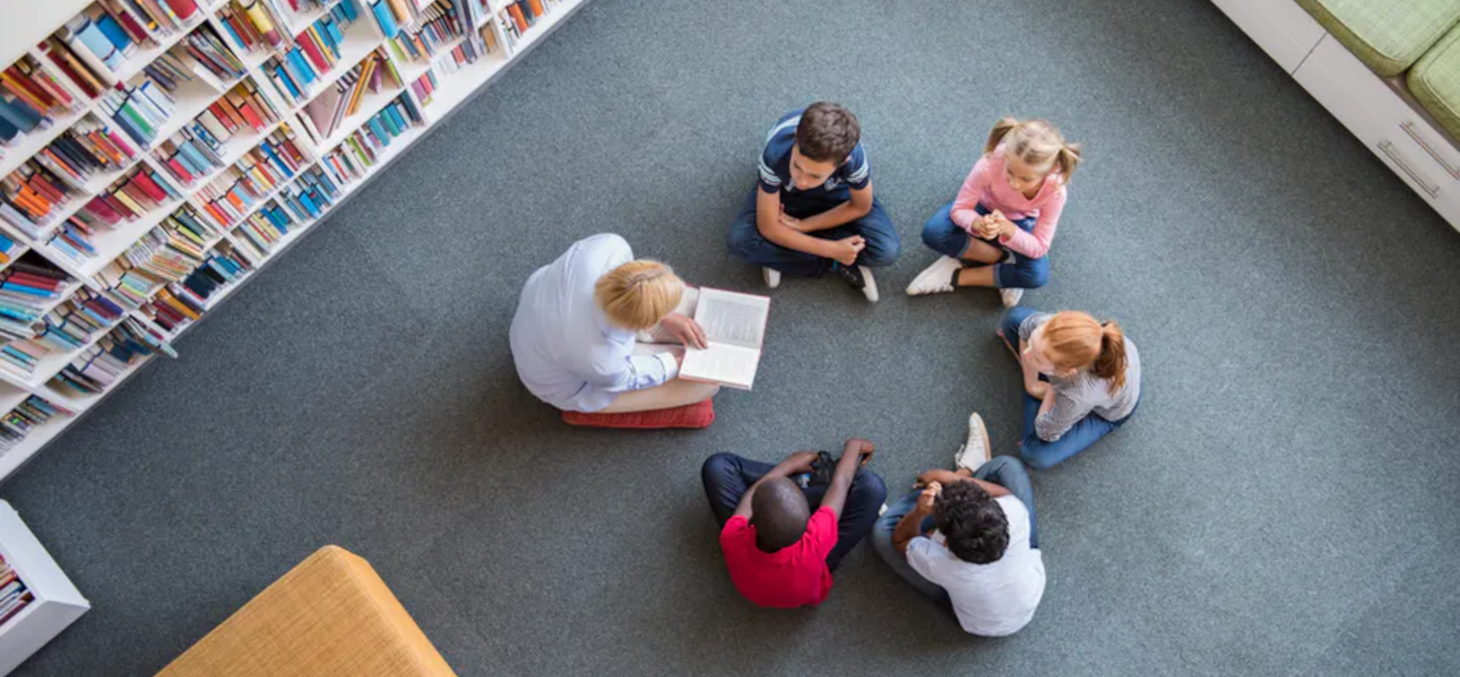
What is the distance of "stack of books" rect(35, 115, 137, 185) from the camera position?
2.52 meters

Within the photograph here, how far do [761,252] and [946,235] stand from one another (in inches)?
25.1

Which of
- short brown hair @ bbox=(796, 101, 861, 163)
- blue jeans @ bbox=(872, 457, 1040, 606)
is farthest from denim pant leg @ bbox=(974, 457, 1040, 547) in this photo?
short brown hair @ bbox=(796, 101, 861, 163)

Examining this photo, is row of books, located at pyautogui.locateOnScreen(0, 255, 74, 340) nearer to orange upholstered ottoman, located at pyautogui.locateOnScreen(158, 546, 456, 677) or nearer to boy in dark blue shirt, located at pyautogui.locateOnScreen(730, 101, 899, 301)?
orange upholstered ottoman, located at pyautogui.locateOnScreen(158, 546, 456, 677)

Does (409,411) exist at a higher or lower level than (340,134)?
lower

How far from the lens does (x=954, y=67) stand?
12.5 feet

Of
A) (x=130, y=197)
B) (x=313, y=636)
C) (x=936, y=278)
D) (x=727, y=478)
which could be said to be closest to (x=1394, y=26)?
(x=936, y=278)

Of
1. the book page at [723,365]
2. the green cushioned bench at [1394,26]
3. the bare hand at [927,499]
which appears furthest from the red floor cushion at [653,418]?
the green cushioned bench at [1394,26]

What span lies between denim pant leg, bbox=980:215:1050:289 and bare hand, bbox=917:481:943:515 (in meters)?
0.85

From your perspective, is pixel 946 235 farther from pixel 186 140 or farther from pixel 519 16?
pixel 186 140

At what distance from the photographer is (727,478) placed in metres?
3.10

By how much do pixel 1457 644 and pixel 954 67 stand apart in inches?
101

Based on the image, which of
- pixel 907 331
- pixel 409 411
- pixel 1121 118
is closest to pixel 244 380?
pixel 409 411

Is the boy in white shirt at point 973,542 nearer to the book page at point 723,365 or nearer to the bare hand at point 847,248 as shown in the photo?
the book page at point 723,365

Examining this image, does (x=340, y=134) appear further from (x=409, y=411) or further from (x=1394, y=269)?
(x=1394, y=269)
